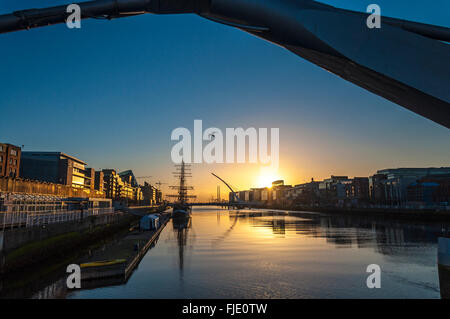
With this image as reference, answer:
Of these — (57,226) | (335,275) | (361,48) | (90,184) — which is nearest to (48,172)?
(90,184)

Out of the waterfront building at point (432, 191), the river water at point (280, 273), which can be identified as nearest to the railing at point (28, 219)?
the river water at point (280, 273)

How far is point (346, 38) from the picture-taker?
1009 centimetres

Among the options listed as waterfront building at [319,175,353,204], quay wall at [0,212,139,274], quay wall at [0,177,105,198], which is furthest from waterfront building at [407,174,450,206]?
quay wall at [0,177,105,198]

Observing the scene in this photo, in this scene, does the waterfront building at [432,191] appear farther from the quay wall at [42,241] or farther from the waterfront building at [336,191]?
the quay wall at [42,241]

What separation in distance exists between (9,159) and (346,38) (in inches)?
3436

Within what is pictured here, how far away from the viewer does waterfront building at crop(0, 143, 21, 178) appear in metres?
74.1

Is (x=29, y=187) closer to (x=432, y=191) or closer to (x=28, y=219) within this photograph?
(x=28, y=219)

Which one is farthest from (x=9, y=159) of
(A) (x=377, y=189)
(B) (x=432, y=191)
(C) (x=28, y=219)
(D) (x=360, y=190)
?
(D) (x=360, y=190)

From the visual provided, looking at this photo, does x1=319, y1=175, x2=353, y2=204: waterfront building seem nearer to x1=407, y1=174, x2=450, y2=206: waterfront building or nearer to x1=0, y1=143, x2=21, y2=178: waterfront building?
x1=407, y1=174, x2=450, y2=206: waterfront building

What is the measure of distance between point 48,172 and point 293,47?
109277 millimetres

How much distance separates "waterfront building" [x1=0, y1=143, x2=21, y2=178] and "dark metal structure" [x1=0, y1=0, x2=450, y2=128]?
75.7 metres

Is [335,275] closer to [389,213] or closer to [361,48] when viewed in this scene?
[361,48]

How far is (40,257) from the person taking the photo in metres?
22.8

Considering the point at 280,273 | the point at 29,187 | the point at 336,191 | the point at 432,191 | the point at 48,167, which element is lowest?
the point at 280,273
